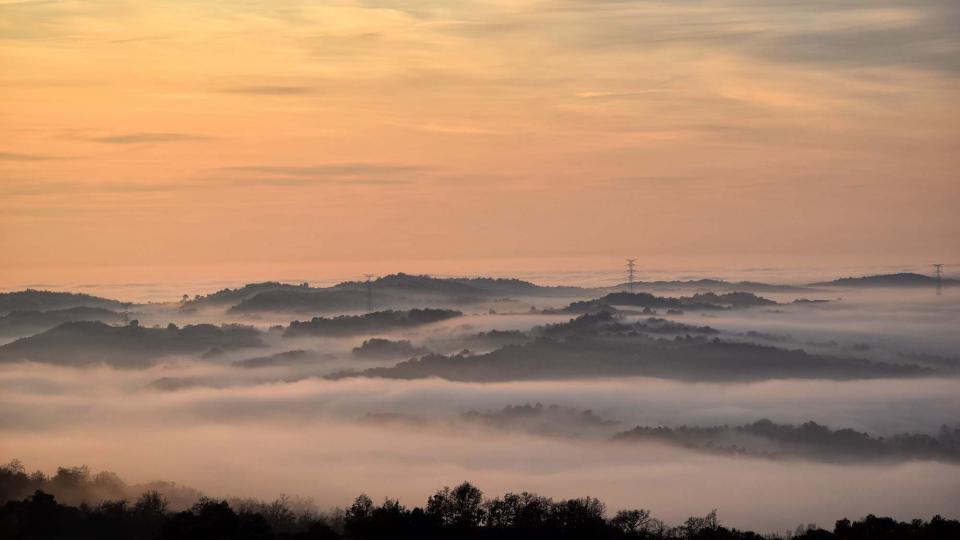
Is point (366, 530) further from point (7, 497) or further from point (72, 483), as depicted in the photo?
point (72, 483)

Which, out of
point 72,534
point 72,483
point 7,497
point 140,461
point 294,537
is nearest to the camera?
point 294,537

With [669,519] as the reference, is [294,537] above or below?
above

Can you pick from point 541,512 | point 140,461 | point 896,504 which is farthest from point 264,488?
point 896,504

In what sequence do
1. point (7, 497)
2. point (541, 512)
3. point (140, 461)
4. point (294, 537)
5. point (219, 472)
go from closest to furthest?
point (294, 537), point (541, 512), point (7, 497), point (219, 472), point (140, 461)
